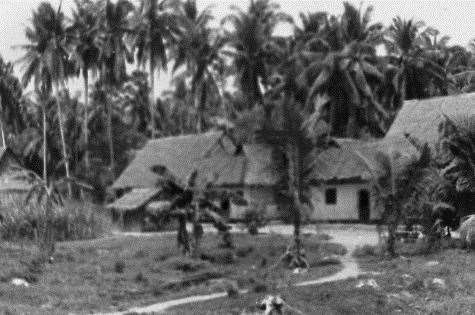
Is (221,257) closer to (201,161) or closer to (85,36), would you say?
(201,161)

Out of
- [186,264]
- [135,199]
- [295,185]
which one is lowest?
[186,264]

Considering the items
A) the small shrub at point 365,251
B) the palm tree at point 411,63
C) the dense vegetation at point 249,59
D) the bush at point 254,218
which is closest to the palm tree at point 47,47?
the dense vegetation at point 249,59

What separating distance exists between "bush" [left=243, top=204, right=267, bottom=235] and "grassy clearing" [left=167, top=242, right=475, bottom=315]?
38.7 feet

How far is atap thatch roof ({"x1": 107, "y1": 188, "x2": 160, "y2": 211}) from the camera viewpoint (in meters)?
43.1

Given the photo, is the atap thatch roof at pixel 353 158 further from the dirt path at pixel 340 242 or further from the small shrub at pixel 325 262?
the small shrub at pixel 325 262

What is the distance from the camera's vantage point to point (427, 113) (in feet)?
129

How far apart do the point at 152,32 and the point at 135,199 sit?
44.4 feet

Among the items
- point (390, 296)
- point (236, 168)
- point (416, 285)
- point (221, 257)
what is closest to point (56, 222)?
point (221, 257)

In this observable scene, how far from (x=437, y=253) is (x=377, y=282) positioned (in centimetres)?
598

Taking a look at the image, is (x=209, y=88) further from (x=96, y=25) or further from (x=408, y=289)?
(x=408, y=289)

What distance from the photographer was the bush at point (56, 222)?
33.6 m

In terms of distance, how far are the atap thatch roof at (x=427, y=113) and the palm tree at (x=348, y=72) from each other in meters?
7.40

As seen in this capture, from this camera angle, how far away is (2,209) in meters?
34.7

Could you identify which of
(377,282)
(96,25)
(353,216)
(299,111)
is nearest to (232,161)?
(353,216)
